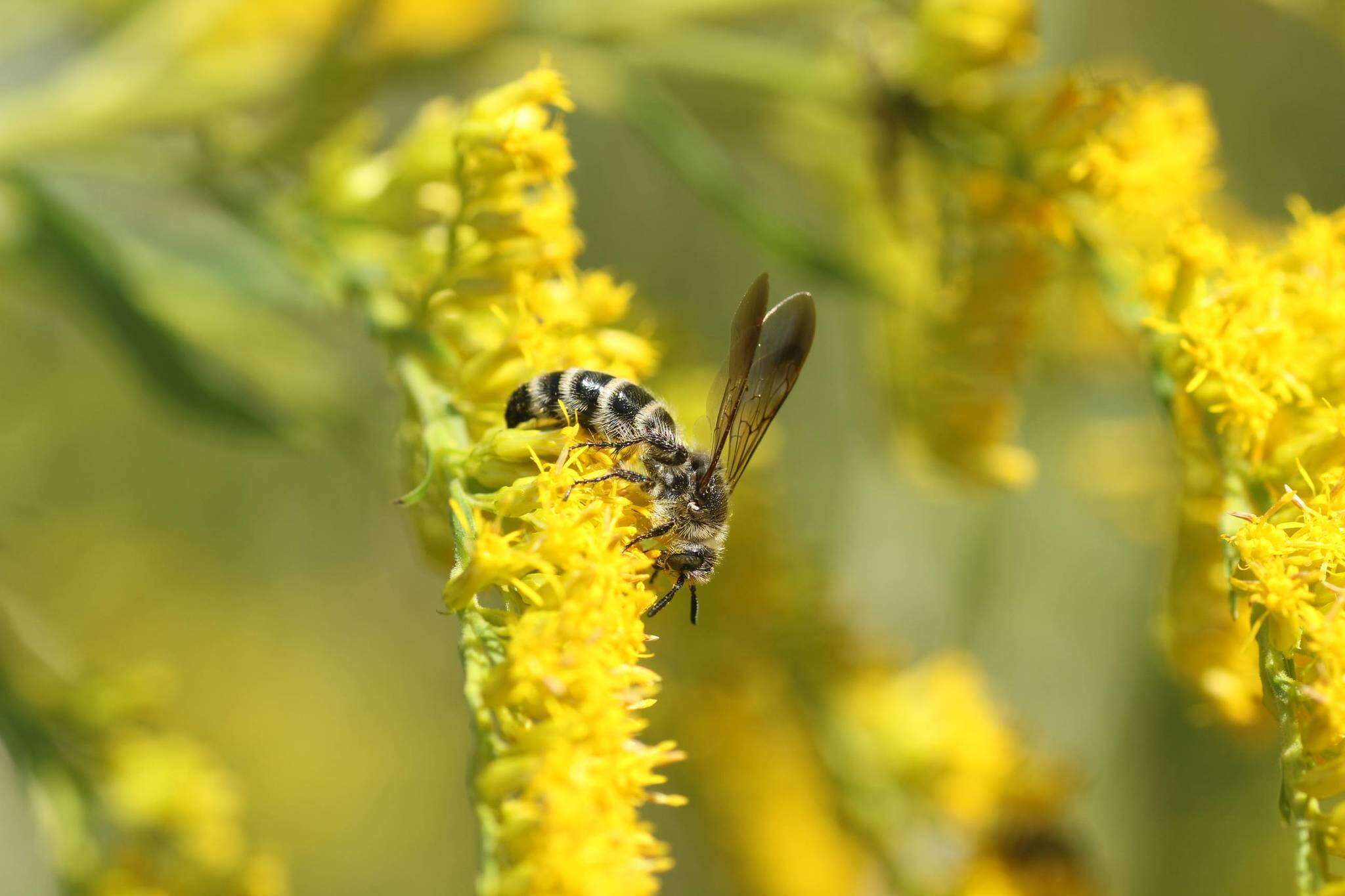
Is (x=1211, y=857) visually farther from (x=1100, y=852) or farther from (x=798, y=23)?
(x=798, y=23)

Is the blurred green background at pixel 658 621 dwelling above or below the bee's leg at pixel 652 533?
above

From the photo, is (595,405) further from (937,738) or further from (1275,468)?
(937,738)

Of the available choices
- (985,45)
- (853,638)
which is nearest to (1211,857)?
(853,638)

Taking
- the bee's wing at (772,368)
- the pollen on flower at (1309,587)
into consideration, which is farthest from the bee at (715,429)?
the pollen on flower at (1309,587)

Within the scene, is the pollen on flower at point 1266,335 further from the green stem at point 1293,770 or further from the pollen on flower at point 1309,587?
the green stem at point 1293,770

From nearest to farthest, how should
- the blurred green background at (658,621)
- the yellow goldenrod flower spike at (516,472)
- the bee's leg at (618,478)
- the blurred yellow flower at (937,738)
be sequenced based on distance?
1. the yellow goldenrod flower spike at (516,472)
2. the bee's leg at (618,478)
3. the blurred yellow flower at (937,738)
4. the blurred green background at (658,621)

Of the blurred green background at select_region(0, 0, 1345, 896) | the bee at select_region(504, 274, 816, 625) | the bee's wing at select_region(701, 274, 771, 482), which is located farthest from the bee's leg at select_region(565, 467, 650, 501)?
the blurred green background at select_region(0, 0, 1345, 896)
